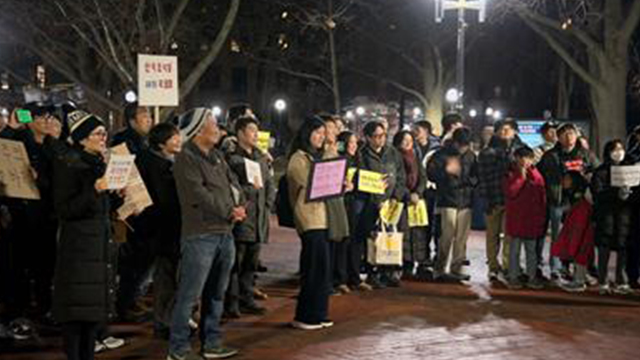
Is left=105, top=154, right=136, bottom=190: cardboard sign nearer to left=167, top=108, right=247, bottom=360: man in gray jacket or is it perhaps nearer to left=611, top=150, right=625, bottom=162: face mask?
left=167, top=108, right=247, bottom=360: man in gray jacket

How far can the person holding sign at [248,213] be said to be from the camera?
8219mm

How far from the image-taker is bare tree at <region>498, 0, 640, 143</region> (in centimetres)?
1941

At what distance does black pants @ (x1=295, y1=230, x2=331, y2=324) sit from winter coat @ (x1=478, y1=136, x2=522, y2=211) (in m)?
3.62

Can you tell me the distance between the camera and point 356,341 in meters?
7.95

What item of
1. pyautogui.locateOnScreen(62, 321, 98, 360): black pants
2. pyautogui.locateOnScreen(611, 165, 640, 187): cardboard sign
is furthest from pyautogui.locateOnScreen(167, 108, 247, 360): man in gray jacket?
pyautogui.locateOnScreen(611, 165, 640, 187): cardboard sign

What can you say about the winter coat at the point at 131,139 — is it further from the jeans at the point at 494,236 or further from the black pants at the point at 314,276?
the jeans at the point at 494,236

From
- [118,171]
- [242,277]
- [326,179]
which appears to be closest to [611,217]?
[326,179]

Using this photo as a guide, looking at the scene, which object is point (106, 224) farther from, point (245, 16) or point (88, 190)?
point (245, 16)

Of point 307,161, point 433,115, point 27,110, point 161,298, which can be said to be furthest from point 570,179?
point 433,115

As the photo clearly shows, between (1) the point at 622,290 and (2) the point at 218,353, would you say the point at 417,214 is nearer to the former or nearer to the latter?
(1) the point at 622,290

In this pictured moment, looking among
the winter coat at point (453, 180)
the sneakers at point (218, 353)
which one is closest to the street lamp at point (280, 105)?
the winter coat at point (453, 180)

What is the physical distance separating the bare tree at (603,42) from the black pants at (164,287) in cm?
1379

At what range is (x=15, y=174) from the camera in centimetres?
722

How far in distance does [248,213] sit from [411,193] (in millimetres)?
3134
